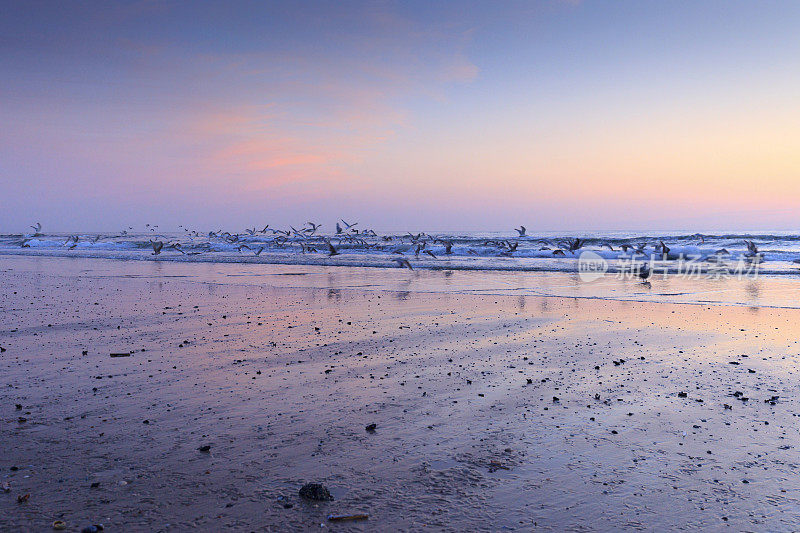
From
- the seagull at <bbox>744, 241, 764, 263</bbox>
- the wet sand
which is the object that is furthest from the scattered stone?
the seagull at <bbox>744, 241, 764, 263</bbox>

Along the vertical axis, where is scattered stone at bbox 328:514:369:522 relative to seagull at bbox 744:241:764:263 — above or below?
below

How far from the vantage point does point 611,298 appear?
14.6 metres

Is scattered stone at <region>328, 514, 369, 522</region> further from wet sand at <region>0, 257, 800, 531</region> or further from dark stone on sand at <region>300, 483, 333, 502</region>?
dark stone on sand at <region>300, 483, 333, 502</region>

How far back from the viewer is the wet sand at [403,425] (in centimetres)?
339

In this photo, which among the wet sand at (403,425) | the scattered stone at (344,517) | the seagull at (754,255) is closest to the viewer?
the scattered stone at (344,517)

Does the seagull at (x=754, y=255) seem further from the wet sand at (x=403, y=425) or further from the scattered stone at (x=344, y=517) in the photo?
the scattered stone at (x=344, y=517)

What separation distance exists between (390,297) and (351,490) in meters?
11.4

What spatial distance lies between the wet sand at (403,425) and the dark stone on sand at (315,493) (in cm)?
11

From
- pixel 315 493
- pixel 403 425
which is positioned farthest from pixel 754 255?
pixel 315 493

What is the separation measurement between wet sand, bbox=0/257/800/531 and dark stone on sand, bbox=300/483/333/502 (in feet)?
0.37

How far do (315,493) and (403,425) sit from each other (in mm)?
1491

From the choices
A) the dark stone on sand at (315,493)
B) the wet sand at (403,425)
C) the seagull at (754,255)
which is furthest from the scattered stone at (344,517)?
the seagull at (754,255)

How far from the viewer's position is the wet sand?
11.1 ft

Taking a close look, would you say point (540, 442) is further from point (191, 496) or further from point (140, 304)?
point (140, 304)
